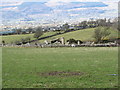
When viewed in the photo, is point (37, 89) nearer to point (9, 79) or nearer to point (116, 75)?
point (9, 79)

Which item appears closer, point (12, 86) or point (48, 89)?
point (48, 89)

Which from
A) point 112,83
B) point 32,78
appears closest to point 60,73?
point 32,78

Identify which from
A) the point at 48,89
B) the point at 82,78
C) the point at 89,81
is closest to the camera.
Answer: the point at 48,89

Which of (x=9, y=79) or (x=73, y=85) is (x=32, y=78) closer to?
(x=9, y=79)

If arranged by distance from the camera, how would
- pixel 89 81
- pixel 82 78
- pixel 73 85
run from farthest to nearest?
pixel 82 78
pixel 89 81
pixel 73 85

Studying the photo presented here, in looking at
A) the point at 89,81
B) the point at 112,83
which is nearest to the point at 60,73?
the point at 89,81

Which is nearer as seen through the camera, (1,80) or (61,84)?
(61,84)

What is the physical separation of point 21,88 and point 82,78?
4631 mm

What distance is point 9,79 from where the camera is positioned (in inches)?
745

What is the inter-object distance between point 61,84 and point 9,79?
13.1ft

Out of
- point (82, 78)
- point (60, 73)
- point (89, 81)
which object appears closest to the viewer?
point (89, 81)

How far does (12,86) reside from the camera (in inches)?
645

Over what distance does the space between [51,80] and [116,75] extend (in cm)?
464

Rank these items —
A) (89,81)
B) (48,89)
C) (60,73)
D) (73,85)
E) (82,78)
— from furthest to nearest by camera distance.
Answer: (60,73), (82,78), (89,81), (73,85), (48,89)
